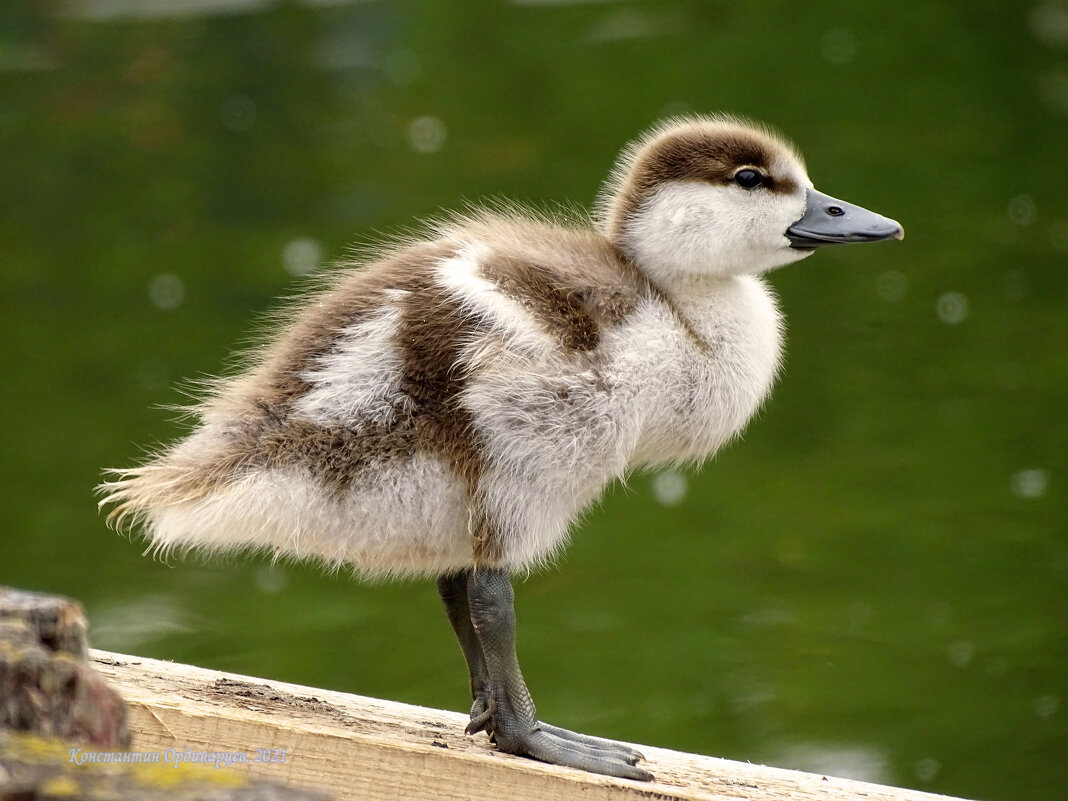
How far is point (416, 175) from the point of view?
19.5 ft

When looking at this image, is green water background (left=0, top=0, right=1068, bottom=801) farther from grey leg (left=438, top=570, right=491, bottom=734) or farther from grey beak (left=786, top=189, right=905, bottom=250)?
grey beak (left=786, top=189, right=905, bottom=250)

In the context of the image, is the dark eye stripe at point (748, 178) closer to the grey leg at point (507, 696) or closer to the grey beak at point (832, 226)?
the grey beak at point (832, 226)

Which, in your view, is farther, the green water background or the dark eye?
the green water background

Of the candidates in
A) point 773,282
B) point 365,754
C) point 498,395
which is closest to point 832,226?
point 498,395

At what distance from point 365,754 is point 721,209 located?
35.4 inches

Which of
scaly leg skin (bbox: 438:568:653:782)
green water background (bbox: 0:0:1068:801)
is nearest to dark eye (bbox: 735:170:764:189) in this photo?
scaly leg skin (bbox: 438:568:653:782)

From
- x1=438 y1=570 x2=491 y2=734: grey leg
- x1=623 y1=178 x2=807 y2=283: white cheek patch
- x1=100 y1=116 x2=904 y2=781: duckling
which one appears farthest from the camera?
x1=438 y1=570 x2=491 y2=734: grey leg

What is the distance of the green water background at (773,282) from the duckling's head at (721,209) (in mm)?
1739

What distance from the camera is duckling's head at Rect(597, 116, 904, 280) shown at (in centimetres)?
222

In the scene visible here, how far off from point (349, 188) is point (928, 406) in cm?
232

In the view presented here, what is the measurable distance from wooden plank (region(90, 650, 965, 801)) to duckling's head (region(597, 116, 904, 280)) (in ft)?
2.33

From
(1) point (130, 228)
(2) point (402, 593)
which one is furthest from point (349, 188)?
(2) point (402, 593)

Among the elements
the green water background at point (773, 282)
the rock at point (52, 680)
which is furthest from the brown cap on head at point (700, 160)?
the green water background at point (773, 282)

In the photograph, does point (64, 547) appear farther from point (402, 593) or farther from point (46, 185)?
point (46, 185)
